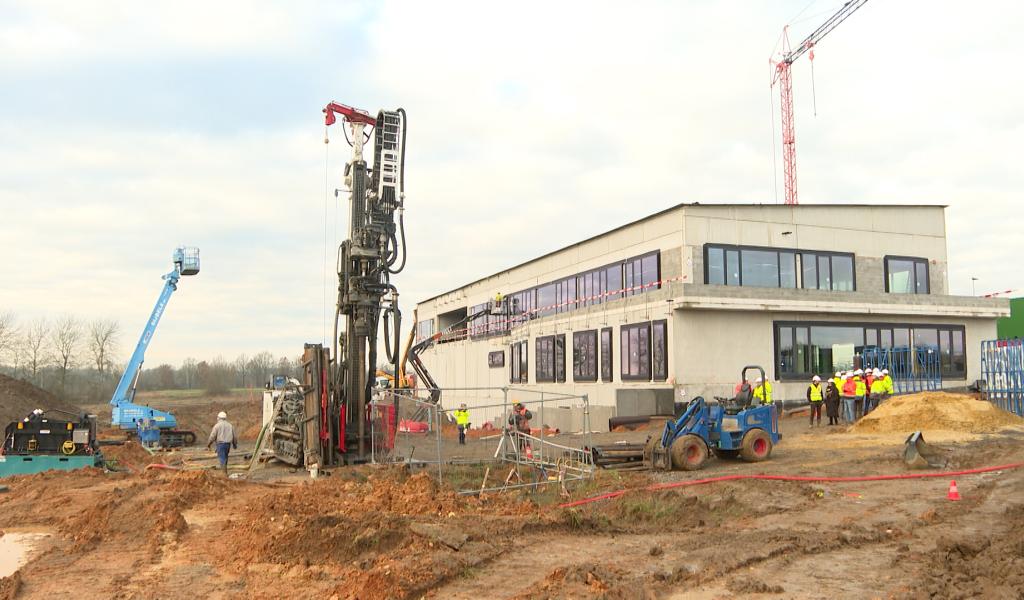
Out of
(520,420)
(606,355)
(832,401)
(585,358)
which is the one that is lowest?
(520,420)

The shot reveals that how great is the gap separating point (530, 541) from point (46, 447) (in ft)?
49.6

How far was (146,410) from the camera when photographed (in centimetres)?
3325

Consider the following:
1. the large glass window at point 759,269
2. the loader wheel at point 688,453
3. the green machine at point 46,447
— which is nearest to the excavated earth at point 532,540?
the loader wheel at point 688,453

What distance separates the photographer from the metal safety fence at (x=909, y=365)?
3111 centimetres

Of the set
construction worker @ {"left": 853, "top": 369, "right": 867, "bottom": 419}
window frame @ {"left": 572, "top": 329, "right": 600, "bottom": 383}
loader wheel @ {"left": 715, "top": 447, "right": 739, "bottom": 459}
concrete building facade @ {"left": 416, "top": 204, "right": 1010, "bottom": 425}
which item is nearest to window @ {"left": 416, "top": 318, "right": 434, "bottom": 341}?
concrete building facade @ {"left": 416, "top": 204, "right": 1010, "bottom": 425}

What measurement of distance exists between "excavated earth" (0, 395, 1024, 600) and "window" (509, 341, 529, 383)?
24931 mm

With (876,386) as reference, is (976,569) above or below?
below

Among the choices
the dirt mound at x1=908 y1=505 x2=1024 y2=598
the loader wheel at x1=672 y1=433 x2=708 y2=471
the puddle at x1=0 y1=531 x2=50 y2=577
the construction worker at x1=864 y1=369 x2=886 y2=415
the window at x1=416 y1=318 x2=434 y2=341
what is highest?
the window at x1=416 y1=318 x2=434 y2=341

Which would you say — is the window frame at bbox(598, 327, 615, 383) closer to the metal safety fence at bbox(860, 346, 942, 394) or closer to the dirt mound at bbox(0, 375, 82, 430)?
the metal safety fence at bbox(860, 346, 942, 394)

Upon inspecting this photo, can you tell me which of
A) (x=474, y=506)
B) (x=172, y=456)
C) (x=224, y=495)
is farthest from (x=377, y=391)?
(x=172, y=456)

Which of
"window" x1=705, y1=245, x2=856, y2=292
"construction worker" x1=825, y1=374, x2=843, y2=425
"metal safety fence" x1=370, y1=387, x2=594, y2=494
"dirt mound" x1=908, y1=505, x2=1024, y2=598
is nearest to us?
"dirt mound" x1=908, y1=505, x2=1024, y2=598

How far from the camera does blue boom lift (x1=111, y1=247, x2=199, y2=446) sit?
108 ft

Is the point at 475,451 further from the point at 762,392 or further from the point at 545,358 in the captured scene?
the point at 545,358

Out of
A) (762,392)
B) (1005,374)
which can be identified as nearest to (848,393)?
(762,392)
